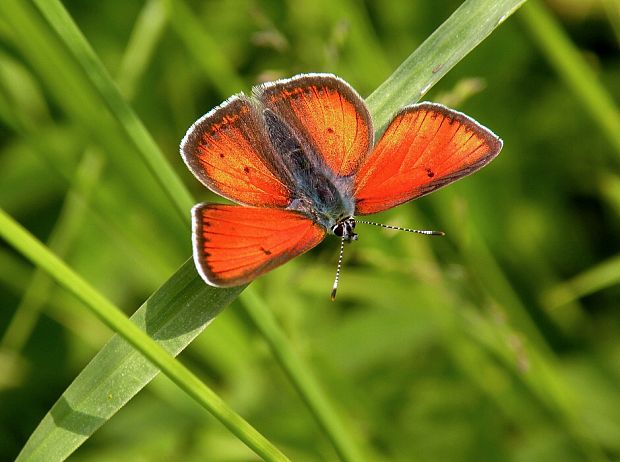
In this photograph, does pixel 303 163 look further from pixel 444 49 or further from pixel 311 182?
pixel 444 49

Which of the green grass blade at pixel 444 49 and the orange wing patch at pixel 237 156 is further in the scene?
the orange wing patch at pixel 237 156

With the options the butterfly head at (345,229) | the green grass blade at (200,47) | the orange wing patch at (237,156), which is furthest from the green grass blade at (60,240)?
the butterfly head at (345,229)

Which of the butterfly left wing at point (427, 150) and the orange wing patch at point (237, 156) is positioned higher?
the orange wing patch at point (237, 156)

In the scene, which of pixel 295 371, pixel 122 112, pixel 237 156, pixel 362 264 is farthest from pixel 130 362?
pixel 362 264

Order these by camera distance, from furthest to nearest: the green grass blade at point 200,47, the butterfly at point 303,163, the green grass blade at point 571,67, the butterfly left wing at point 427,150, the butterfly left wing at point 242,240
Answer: the green grass blade at point 200,47
the green grass blade at point 571,67
the butterfly left wing at point 427,150
the butterfly at point 303,163
the butterfly left wing at point 242,240

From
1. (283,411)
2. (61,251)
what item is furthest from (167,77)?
A: (283,411)

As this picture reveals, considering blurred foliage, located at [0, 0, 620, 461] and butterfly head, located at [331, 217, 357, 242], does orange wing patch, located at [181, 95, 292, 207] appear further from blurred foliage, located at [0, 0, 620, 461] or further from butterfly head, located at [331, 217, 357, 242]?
blurred foliage, located at [0, 0, 620, 461]

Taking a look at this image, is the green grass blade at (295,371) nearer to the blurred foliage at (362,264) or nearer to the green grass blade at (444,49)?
the green grass blade at (444,49)

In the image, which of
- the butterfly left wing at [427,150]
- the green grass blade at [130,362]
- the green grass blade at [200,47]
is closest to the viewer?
the green grass blade at [130,362]
